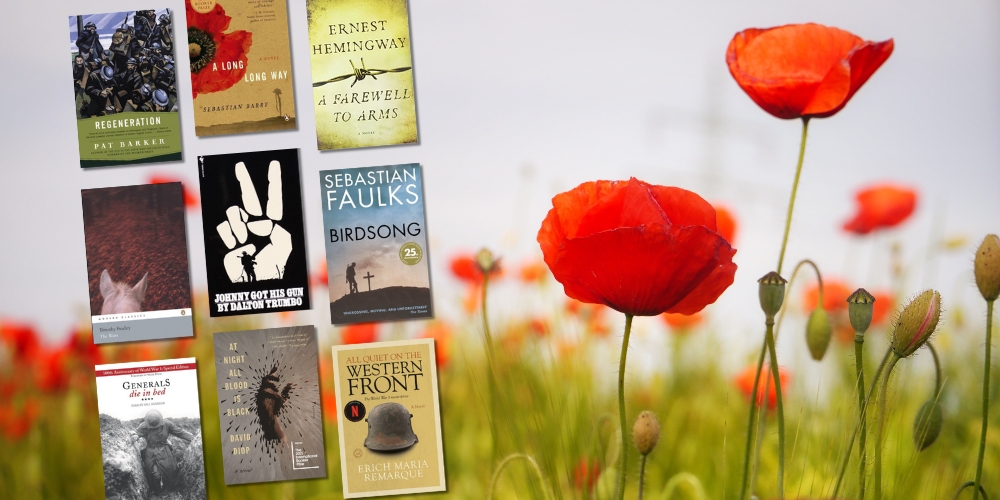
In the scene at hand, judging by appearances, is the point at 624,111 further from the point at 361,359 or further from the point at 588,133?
the point at 361,359

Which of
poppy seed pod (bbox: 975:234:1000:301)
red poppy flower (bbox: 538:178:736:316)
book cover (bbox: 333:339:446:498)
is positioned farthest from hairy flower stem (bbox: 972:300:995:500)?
book cover (bbox: 333:339:446:498)

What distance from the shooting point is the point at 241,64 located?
1.45m

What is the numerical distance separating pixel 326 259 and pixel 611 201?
78cm

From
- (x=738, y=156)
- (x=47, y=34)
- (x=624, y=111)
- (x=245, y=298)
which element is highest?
(x=47, y=34)

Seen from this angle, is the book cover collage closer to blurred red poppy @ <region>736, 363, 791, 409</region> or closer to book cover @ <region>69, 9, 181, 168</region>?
book cover @ <region>69, 9, 181, 168</region>

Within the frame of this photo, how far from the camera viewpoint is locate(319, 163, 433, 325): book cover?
1.43m

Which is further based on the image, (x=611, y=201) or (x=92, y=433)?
(x=92, y=433)

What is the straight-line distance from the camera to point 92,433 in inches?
58.6

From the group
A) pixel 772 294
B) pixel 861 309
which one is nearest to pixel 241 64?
pixel 772 294

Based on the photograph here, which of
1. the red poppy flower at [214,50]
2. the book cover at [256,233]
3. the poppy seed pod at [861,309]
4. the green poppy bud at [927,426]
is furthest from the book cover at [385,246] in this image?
the green poppy bud at [927,426]

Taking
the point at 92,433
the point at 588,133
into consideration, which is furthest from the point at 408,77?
the point at 92,433

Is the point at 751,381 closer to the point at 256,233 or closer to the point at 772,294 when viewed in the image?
the point at 772,294

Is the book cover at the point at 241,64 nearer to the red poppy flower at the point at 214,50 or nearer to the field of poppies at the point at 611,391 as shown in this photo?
the red poppy flower at the point at 214,50

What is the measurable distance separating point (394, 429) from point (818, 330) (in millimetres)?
881
